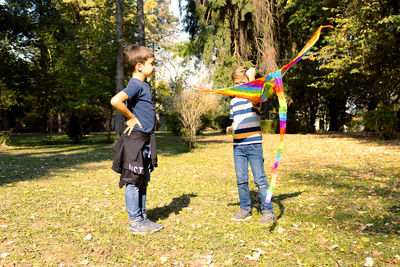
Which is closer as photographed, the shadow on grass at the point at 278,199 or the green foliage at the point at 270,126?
the shadow on grass at the point at 278,199

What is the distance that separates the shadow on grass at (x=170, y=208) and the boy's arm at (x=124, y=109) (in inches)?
60.0

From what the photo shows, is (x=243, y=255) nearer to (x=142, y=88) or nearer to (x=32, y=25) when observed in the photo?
(x=142, y=88)

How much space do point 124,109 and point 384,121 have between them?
14.6m

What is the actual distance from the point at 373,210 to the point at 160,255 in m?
3.21

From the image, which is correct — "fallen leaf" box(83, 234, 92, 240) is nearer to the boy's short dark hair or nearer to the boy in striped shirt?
the boy in striped shirt

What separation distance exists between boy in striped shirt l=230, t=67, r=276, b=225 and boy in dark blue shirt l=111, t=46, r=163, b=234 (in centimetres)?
112

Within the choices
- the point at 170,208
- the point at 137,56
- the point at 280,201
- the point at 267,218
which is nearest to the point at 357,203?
the point at 280,201

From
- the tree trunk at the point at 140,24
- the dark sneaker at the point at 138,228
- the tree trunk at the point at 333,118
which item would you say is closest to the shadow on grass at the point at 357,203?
the dark sneaker at the point at 138,228

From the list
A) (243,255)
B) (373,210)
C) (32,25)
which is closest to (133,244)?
(243,255)

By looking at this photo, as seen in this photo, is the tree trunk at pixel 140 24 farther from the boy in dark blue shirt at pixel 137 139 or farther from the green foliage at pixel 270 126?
the boy in dark blue shirt at pixel 137 139

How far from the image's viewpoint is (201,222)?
393cm

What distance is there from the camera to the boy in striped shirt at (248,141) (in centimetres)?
369

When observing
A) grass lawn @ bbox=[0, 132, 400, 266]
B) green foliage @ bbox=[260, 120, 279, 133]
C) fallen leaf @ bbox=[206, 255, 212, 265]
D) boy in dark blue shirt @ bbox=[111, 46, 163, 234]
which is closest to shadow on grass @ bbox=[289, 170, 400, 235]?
grass lawn @ bbox=[0, 132, 400, 266]

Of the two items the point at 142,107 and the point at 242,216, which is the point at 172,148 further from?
the point at 142,107
